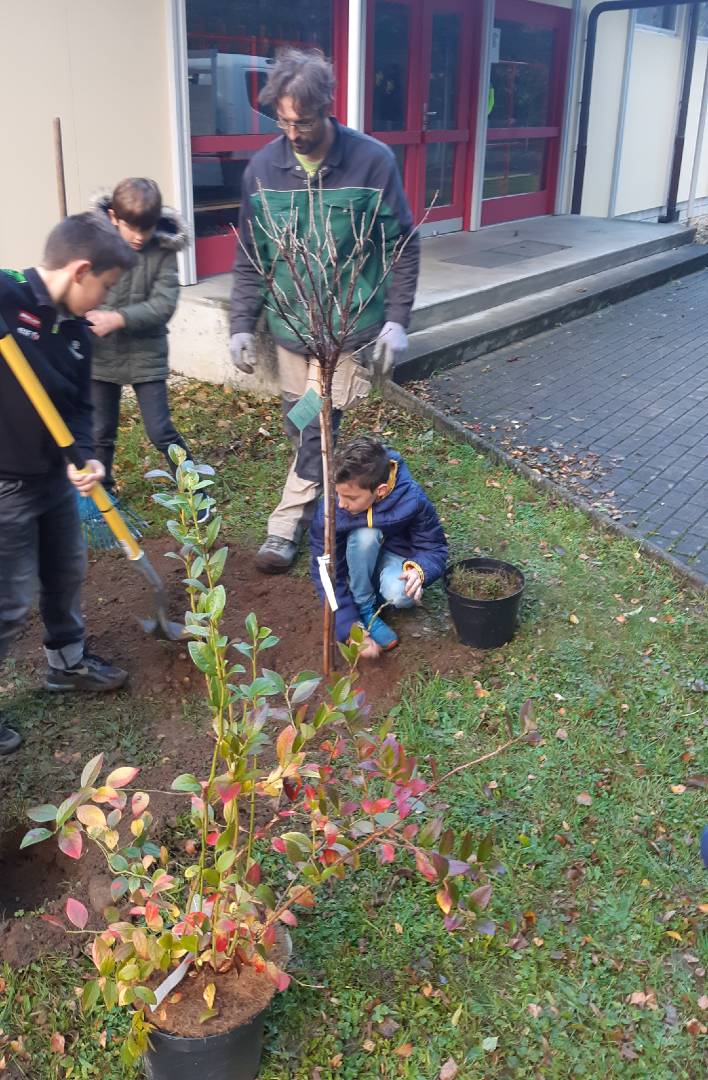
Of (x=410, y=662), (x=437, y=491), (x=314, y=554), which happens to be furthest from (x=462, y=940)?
(x=437, y=491)

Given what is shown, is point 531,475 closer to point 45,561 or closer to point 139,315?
point 139,315

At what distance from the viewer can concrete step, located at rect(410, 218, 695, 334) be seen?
7977 mm

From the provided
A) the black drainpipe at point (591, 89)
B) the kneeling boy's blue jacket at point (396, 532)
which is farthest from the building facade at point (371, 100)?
the kneeling boy's blue jacket at point (396, 532)

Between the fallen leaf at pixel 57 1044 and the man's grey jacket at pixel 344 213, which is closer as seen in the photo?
the fallen leaf at pixel 57 1044

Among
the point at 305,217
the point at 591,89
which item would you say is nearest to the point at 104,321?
the point at 305,217

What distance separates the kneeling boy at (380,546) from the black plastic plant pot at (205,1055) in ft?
5.73

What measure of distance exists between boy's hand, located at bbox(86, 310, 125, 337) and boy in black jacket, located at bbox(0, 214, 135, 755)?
114cm

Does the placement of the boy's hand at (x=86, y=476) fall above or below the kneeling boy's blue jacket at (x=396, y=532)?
above

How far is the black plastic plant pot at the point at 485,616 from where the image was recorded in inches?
152

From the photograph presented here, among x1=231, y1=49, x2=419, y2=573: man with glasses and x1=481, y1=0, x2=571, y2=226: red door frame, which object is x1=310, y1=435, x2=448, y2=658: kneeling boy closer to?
x1=231, y1=49, x2=419, y2=573: man with glasses

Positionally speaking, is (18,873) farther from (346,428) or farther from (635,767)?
(346,428)

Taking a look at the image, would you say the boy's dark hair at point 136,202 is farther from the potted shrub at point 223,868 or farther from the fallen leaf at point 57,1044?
the fallen leaf at point 57,1044

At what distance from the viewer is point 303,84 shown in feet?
12.5

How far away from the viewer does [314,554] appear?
391 centimetres
